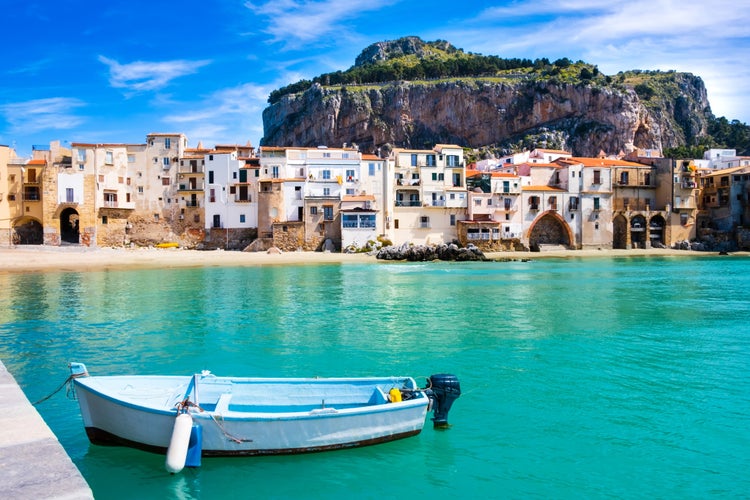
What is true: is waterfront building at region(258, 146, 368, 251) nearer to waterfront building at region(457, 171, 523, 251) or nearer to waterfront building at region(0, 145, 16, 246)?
waterfront building at region(457, 171, 523, 251)

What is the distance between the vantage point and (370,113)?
5089 inches

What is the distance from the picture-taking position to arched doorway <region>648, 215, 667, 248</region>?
78.3 meters

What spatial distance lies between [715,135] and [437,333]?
497ft

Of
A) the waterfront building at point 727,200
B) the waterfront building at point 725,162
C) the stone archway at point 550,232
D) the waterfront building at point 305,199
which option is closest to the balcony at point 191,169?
the waterfront building at point 305,199

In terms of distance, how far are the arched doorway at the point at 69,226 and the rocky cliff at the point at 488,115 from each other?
232 ft

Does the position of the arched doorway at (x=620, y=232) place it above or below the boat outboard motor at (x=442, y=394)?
above

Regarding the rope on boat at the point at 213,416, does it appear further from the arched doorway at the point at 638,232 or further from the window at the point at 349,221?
the arched doorway at the point at 638,232

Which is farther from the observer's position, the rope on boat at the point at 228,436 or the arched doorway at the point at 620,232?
the arched doorway at the point at 620,232

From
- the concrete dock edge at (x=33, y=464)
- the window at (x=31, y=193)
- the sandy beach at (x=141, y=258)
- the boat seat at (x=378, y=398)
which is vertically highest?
the window at (x=31, y=193)

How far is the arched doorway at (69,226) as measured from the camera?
65.8 metres

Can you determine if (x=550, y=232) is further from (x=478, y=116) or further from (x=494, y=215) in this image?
(x=478, y=116)

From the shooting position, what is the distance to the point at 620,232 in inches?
3098

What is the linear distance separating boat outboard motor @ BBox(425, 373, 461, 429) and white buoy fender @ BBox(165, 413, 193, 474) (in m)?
4.73

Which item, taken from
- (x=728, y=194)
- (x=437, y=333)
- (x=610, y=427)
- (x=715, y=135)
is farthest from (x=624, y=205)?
(x=715, y=135)
